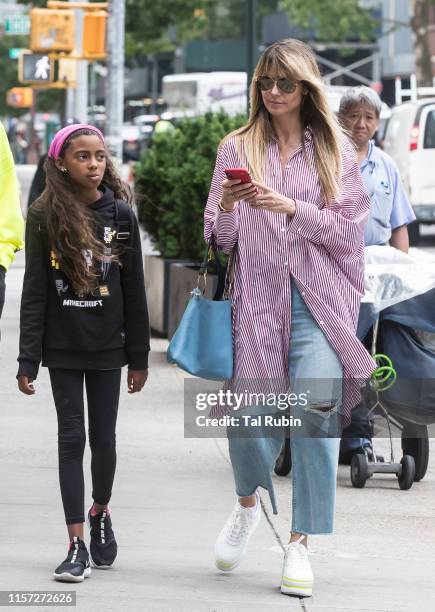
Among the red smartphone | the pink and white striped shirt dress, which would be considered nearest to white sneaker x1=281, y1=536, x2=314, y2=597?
the pink and white striped shirt dress

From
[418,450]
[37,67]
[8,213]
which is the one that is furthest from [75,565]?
[37,67]

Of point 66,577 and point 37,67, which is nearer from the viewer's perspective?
point 66,577

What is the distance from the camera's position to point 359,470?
7426 millimetres

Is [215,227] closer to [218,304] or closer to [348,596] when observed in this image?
[218,304]

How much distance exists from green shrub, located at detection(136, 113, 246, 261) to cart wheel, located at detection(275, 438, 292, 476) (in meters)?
4.36

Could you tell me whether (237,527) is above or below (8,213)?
below

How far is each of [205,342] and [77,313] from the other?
0.46 metres

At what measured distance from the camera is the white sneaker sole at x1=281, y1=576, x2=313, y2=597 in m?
5.45

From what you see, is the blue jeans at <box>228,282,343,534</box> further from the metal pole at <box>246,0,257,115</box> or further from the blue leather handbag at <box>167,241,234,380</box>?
the metal pole at <box>246,0,257,115</box>

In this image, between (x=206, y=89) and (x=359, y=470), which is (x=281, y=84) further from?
(x=206, y=89)

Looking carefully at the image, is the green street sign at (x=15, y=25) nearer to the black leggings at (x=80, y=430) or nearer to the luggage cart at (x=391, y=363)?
the luggage cart at (x=391, y=363)

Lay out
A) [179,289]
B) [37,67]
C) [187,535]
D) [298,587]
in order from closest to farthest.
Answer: [298,587] < [187,535] < [179,289] < [37,67]

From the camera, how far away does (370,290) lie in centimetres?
728

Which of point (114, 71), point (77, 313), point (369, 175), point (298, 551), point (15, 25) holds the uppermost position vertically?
point (15, 25)
